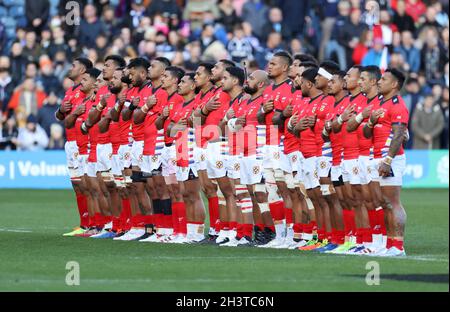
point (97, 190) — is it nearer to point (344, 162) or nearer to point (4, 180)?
point (344, 162)

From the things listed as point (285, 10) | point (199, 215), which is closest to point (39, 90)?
point (285, 10)

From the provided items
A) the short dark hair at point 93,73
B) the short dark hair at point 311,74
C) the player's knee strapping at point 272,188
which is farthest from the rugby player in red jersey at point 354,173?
the short dark hair at point 93,73

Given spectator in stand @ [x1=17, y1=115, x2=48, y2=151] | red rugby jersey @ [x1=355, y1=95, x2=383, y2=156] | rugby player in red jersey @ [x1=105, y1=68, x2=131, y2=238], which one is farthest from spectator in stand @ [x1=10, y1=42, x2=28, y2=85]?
red rugby jersey @ [x1=355, y1=95, x2=383, y2=156]

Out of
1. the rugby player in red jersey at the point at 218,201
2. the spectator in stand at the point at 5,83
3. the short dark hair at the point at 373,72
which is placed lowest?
the rugby player in red jersey at the point at 218,201

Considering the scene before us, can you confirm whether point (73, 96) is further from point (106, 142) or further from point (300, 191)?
point (300, 191)

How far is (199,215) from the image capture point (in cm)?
2038

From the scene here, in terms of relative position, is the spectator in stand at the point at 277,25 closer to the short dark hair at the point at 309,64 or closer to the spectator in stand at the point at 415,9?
the spectator in stand at the point at 415,9

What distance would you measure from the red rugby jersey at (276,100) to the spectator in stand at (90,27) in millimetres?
15970

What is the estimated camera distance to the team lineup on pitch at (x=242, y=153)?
18188 millimetres

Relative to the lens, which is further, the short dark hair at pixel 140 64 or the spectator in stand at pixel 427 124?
the spectator in stand at pixel 427 124

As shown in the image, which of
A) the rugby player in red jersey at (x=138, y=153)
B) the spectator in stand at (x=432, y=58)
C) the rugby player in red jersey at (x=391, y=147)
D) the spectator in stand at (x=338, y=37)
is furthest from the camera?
the spectator in stand at (x=432, y=58)

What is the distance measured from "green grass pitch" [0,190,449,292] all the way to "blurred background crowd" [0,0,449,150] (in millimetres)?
11327

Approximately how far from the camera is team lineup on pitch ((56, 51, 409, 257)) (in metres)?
18.2

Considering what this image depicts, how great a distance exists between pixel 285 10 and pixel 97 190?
51.7ft
